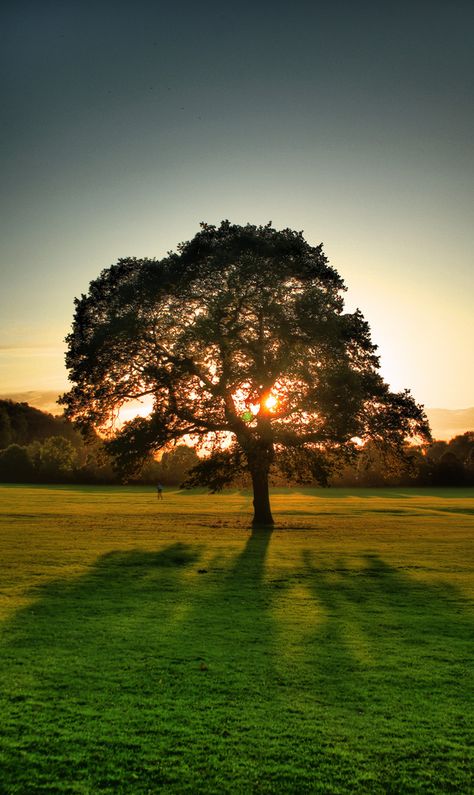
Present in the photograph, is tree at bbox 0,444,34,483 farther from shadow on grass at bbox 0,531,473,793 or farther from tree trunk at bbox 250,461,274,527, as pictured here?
shadow on grass at bbox 0,531,473,793

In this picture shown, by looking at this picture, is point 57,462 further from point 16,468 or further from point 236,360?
point 236,360

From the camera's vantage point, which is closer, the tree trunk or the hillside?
the tree trunk

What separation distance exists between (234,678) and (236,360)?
2605 centimetres

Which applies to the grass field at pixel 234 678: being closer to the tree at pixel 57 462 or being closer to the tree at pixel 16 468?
the tree at pixel 57 462

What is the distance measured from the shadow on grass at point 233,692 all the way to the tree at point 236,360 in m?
18.2

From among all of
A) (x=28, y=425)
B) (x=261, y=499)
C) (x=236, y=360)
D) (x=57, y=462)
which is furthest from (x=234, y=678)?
(x=28, y=425)

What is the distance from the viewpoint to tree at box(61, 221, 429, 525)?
109 feet

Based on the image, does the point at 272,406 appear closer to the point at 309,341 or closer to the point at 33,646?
the point at 309,341

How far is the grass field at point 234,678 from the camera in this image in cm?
631

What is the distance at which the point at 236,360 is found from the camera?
1353 inches

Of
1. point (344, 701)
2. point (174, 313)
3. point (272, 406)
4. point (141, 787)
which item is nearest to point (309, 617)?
point (344, 701)

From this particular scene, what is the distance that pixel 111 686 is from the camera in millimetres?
8625

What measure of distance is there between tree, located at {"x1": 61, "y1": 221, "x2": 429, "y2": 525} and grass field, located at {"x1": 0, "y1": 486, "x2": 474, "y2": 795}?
13.5 m

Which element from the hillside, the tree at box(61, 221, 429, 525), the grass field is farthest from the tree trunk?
the hillside
